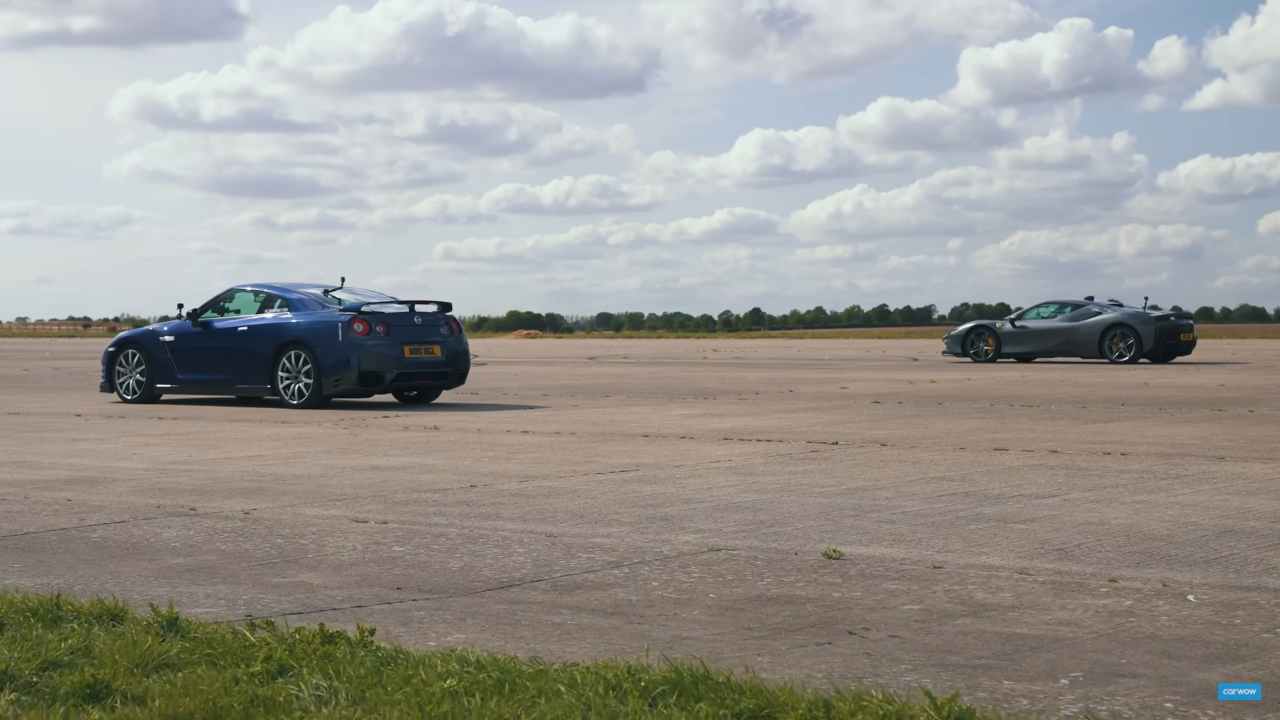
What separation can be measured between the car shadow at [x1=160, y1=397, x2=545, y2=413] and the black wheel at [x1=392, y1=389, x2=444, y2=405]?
9cm

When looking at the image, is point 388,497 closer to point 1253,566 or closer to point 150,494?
point 150,494

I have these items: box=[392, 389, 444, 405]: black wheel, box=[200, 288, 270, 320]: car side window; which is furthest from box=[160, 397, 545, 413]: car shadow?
box=[200, 288, 270, 320]: car side window

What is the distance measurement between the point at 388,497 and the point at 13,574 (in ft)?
9.10

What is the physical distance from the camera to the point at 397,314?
17.7m

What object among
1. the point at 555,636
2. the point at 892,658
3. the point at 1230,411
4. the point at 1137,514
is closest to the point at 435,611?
the point at 555,636

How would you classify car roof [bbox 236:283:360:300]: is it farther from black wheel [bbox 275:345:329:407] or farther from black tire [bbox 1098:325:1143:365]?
black tire [bbox 1098:325:1143:365]

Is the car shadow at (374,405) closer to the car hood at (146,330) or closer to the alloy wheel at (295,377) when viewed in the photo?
the alloy wheel at (295,377)

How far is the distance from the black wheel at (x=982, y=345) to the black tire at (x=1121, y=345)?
6.66 feet

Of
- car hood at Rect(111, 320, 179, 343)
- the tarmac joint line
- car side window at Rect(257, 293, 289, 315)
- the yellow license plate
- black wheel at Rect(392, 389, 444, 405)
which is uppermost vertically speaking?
car side window at Rect(257, 293, 289, 315)

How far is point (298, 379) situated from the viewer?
1772cm

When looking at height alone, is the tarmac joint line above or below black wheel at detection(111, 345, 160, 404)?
below

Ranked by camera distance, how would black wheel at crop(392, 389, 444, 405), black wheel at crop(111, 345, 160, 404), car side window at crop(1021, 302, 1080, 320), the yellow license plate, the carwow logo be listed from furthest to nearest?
car side window at crop(1021, 302, 1080, 320), black wheel at crop(111, 345, 160, 404), black wheel at crop(392, 389, 444, 405), the yellow license plate, the carwow logo

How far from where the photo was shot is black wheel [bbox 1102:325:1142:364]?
94.9ft

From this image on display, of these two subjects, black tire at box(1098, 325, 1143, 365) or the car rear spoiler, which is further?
black tire at box(1098, 325, 1143, 365)
